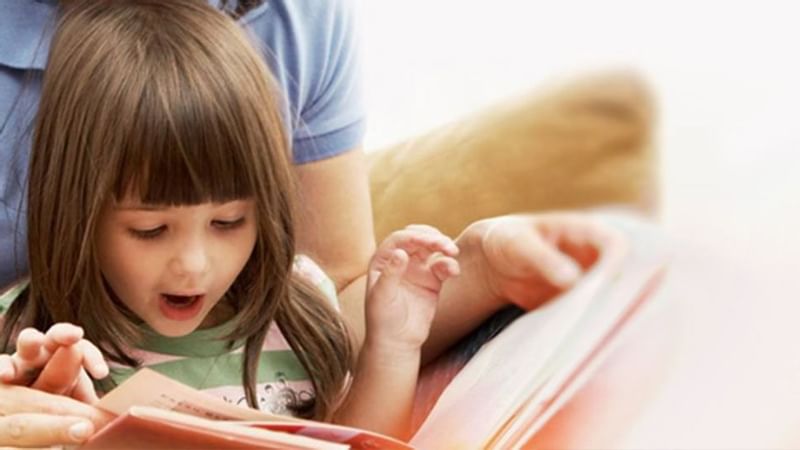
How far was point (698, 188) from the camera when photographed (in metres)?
0.86

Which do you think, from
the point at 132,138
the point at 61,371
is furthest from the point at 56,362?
the point at 132,138

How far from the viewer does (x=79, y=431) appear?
77cm

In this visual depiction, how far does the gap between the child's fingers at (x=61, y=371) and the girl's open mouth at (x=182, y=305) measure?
3.0 inches

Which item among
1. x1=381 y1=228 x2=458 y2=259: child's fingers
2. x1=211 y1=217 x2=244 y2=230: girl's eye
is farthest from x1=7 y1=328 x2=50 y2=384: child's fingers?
x1=381 y1=228 x2=458 y2=259: child's fingers

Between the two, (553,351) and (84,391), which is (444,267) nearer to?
(553,351)

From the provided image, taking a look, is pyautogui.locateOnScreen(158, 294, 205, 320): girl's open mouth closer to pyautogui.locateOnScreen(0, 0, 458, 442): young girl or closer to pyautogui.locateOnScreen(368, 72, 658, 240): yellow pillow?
pyautogui.locateOnScreen(0, 0, 458, 442): young girl

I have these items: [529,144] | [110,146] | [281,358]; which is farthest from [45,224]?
[529,144]

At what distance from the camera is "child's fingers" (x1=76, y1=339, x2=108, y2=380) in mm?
779

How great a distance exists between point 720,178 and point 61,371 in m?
0.36

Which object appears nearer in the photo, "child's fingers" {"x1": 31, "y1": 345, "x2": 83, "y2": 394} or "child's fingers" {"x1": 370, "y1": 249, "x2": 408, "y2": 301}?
"child's fingers" {"x1": 31, "y1": 345, "x2": 83, "y2": 394}

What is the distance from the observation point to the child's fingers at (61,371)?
78 cm

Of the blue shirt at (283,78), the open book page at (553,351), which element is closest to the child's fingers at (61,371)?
the blue shirt at (283,78)

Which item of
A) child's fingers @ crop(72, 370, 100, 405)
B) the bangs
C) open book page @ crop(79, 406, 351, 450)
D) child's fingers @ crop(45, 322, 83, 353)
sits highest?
the bangs

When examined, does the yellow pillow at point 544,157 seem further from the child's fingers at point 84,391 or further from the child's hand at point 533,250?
the child's fingers at point 84,391
